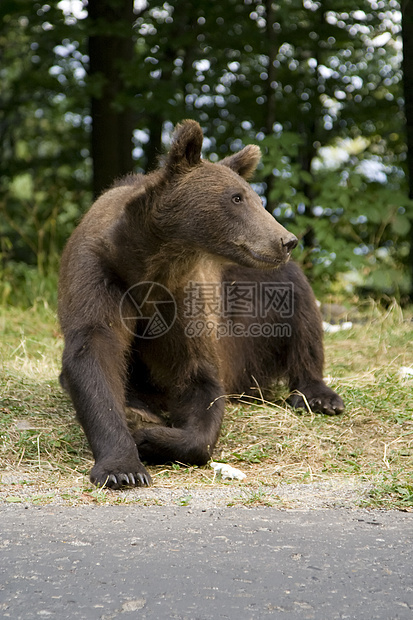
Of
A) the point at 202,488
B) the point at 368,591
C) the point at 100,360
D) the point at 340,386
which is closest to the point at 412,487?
the point at 202,488

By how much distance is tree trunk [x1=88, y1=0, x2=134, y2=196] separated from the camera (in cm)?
1012

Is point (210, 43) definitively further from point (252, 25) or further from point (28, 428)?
point (28, 428)

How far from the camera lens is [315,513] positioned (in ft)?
10.6

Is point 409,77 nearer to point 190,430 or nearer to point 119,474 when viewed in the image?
point 190,430

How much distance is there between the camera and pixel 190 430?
4.16 m

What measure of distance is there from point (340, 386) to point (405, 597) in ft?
10.6

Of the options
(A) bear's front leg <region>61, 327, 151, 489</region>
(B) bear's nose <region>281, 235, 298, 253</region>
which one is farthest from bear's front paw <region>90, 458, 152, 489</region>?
(B) bear's nose <region>281, 235, 298, 253</region>

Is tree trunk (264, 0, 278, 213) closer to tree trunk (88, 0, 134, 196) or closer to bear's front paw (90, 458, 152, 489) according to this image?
tree trunk (88, 0, 134, 196)

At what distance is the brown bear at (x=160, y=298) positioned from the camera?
3.97 metres

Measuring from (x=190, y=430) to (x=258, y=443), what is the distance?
481 mm

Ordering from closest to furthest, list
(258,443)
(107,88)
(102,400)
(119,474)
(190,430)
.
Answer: (119,474), (102,400), (190,430), (258,443), (107,88)
